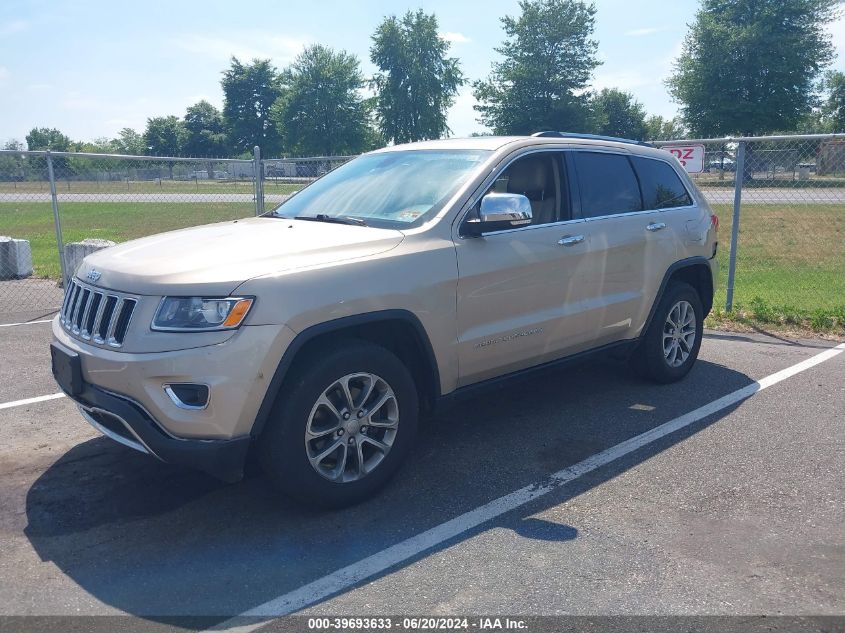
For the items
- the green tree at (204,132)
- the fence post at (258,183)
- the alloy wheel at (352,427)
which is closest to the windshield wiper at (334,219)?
the alloy wheel at (352,427)

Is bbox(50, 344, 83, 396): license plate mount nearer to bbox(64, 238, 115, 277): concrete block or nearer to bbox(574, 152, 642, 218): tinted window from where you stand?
bbox(574, 152, 642, 218): tinted window

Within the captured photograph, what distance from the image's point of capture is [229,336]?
131 inches

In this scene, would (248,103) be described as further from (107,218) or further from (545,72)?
(107,218)

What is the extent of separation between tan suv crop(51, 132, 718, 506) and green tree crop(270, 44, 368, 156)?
204 feet

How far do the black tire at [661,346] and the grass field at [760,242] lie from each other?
8.99 feet

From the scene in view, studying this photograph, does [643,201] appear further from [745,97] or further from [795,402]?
[745,97]

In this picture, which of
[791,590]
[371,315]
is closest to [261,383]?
[371,315]

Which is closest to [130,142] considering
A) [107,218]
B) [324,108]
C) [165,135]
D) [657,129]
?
[165,135]

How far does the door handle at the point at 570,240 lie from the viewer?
479cm

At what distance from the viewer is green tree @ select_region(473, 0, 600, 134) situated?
59.7m

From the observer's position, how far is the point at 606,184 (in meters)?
5.36

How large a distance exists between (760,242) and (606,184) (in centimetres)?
1084

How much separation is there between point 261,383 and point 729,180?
24.9ft

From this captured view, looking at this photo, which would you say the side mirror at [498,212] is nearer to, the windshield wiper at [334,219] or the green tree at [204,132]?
the windshield wiper at [334,219]
